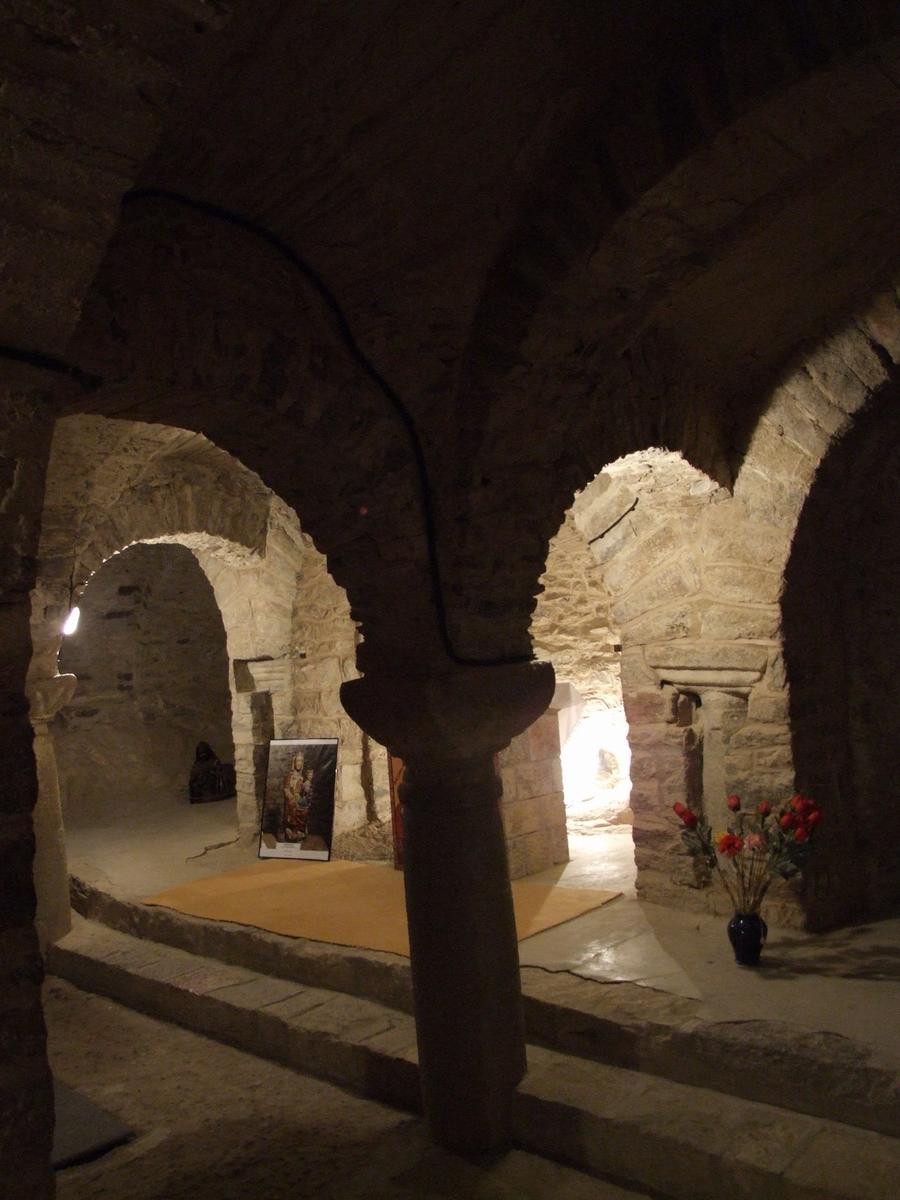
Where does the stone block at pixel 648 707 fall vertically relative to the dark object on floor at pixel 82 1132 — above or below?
above

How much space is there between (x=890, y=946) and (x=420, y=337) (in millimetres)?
3444

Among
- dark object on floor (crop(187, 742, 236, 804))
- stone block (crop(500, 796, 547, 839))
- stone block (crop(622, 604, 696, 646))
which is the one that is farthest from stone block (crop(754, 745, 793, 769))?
dark object on floor (crop(187, 742, 236, 804))

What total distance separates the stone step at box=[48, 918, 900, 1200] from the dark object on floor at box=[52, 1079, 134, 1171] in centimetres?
78

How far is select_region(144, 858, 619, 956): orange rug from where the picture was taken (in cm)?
518

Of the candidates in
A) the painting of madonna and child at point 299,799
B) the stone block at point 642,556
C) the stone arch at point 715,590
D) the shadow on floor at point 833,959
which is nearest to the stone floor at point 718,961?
the shadow on floor at point 833,959

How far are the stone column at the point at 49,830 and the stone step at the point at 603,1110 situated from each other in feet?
4.37

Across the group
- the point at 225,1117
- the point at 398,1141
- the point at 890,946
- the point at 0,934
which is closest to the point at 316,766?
the point at 225,1117

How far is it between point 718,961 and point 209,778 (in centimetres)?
653

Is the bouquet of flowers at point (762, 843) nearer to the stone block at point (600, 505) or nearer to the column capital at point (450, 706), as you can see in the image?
the column capital at point (450, 706)

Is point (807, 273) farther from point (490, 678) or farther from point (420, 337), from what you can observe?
point (490, 678)

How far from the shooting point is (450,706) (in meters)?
3.57

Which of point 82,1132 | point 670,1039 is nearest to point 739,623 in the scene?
point 670,1039

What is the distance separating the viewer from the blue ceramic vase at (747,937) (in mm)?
4324

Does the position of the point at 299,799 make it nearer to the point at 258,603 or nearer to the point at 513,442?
the point at 258,603
